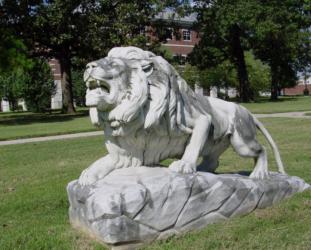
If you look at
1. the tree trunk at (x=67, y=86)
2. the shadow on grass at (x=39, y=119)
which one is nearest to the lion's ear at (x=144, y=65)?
the shadow on grass at (x=39, y=119)

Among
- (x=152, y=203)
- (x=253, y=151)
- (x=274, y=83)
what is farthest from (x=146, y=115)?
(x=274, y=83)

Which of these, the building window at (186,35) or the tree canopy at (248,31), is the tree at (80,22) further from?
the building window at (186,35)

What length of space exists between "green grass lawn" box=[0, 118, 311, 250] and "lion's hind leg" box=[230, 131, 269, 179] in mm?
418

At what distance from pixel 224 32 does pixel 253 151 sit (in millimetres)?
35995

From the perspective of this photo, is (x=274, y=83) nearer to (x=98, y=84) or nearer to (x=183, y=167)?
(x=183, y=167)

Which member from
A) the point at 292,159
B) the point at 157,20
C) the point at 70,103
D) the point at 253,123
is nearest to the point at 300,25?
the point at 157,20

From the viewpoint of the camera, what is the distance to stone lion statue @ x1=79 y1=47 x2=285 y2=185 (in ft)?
15.3

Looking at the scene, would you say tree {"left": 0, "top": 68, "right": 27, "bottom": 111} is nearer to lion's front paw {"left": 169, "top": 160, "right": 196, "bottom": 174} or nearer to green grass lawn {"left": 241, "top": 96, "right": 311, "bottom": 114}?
green grass lawn {"left": 241, "top": 96, "right": 311, "bottom": 114}

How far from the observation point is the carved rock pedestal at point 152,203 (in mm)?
4516

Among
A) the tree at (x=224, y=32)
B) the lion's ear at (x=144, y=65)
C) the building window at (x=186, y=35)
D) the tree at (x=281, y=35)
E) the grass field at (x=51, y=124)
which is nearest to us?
the lion's ear at (x=144, y=65)

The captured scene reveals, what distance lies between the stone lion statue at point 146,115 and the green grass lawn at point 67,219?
0.66 metres

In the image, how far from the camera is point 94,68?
4.65 m

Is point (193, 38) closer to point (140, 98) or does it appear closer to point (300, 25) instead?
point (300, 25)

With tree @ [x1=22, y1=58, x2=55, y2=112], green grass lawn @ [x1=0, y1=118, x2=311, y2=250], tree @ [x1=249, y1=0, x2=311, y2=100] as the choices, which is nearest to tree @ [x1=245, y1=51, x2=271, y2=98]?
tree @ [x1=249, y1=0, x2=311, y2=100]
